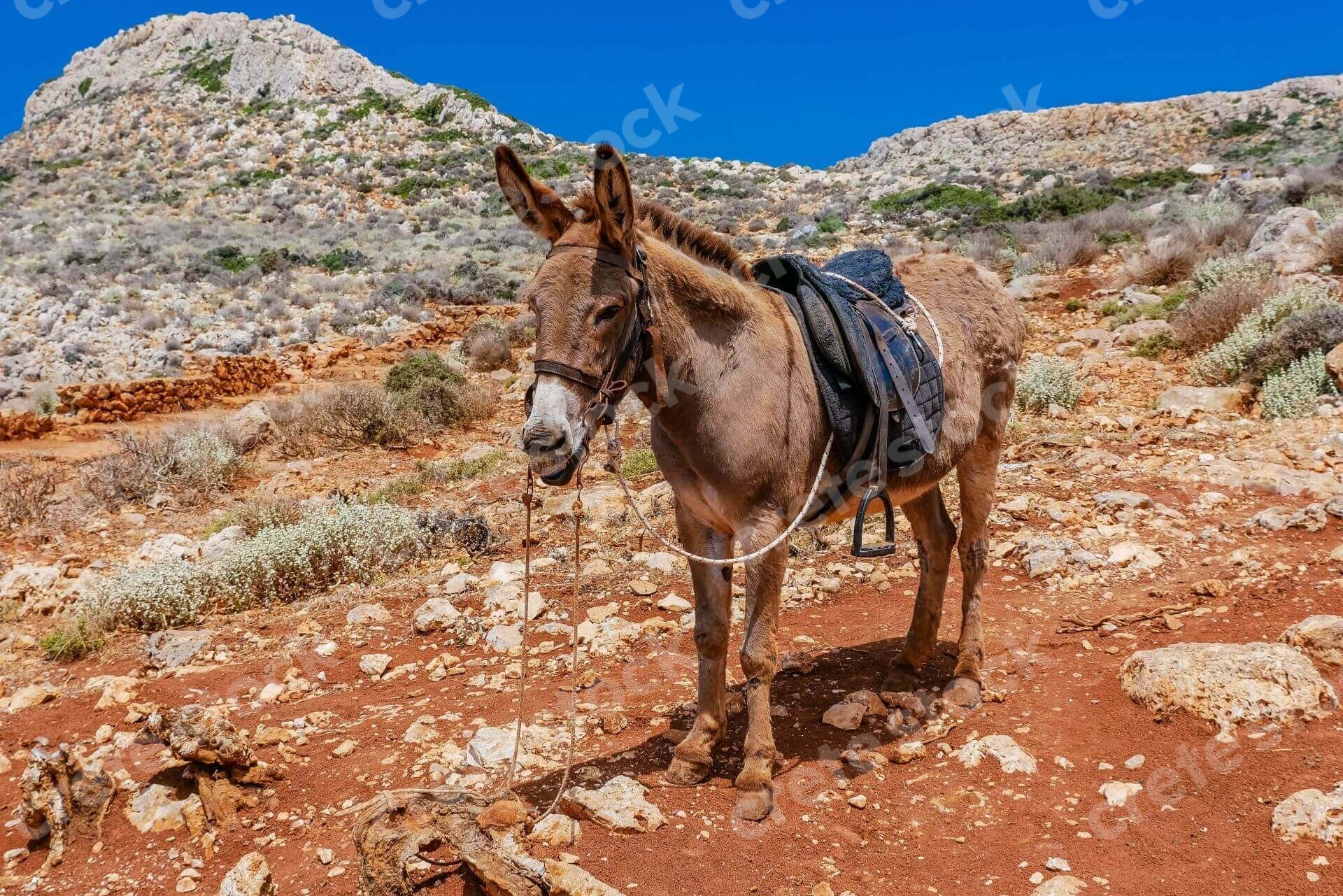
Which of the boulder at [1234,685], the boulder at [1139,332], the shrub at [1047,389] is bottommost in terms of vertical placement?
the boulder at [1234,685]

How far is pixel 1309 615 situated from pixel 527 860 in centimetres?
434

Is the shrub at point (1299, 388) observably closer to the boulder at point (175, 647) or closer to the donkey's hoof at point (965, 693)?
the donkey's hoof at point (965, 693)

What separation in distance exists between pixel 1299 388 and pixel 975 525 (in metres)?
6.09

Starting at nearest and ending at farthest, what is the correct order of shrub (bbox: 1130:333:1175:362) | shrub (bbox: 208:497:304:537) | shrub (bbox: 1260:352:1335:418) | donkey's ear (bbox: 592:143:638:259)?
donkey's ear (bbox: 592:143:638:259) < shrub (bbox: 208:497:304:537) < shrub (bbox: 1260:352:1335:418) < shrub (bbox: 1130:333:1175:362)

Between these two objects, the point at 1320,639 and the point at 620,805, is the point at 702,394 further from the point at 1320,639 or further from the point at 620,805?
the point at 1320,639

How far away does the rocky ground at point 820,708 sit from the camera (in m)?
3.01

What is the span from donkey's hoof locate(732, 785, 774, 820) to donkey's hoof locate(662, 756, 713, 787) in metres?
0.23

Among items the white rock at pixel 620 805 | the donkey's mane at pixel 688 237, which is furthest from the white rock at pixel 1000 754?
the donkey's mane at pixel 688 237

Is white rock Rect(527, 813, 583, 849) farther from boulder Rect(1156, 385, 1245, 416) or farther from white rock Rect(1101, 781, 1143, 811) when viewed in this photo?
boulder Rect(1156, 385, 1245, 416)

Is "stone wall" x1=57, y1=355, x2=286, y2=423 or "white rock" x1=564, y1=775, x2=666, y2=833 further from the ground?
"stone wall" x1=57, y1=355, x2=286, y2=423

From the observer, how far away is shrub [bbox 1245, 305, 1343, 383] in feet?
28.9

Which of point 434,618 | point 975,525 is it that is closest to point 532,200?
point 975,525

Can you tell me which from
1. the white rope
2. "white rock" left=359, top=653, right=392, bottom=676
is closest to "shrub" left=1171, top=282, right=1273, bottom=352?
the white rope

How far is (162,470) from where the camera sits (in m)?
9.63
